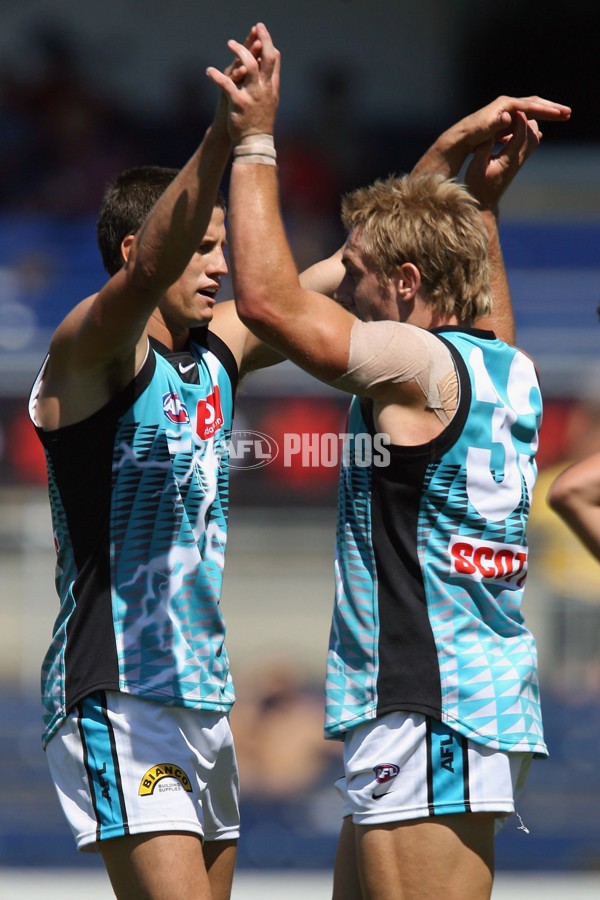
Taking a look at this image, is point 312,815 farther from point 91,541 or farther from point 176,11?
point 176,11

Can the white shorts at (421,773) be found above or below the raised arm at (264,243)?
below

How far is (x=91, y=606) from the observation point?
2.69m

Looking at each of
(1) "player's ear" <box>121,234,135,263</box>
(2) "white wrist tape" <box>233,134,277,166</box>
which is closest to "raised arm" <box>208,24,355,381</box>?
(2) "white wrist tape" <box>233,134,277,166</box>

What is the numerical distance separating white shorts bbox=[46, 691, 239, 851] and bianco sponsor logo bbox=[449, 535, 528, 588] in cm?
69

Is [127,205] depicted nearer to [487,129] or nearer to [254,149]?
[254,149]

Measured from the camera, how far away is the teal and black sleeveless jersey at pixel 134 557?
2666 millimetres

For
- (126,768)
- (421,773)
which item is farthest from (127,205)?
(421,773)

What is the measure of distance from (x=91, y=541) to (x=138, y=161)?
29.1ft

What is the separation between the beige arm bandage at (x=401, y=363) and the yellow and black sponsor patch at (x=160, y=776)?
2.99ft

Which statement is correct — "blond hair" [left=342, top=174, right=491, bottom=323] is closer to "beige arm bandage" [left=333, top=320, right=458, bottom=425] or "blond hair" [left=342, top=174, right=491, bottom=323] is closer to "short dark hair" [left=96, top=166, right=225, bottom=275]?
"beige arm bandage" [left=333, top=320, right=458, bottom=425]


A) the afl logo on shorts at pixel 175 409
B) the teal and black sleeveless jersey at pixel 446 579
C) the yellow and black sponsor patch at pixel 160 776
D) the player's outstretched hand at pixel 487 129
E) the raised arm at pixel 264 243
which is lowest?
the yellow and black sponsor patch at pixel 160 776

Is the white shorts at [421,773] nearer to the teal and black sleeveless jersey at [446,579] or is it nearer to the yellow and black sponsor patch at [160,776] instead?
the teal and black sleeveless jersey at [446,579]

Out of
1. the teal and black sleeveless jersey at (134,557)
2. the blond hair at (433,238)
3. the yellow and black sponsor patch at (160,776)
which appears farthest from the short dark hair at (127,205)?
the yellow and black sponsor patch at (160,776)

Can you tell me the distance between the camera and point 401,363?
2.49m
